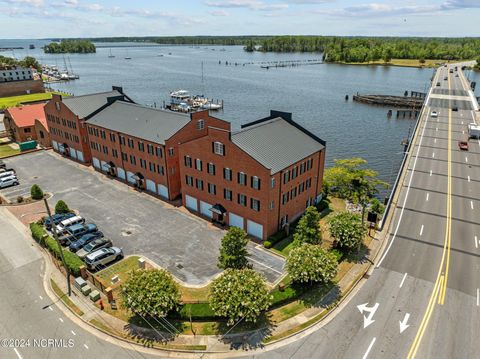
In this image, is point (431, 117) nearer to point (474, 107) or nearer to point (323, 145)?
point (474, 107)

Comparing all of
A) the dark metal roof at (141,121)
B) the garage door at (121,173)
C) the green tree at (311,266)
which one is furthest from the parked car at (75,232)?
the green tree at (311,266)

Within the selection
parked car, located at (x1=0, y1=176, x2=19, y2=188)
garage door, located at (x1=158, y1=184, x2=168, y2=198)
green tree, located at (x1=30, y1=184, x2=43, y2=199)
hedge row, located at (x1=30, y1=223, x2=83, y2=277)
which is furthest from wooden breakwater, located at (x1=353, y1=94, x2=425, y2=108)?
hedge row, located at (x1=30, y1=223, x2=83, y2=277)

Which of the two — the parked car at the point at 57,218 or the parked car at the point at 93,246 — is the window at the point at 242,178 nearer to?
the parked car at the point at 93,246

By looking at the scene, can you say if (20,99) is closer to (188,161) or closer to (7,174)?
(7,174)

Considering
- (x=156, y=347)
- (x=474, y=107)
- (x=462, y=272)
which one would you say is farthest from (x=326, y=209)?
(x=474, y=107)

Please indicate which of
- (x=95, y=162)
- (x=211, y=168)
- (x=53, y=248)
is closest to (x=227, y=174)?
(x=211, y=168)

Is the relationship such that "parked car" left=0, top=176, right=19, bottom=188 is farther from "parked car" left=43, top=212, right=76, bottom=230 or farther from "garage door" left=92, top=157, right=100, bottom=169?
"parked car" left=43, top=212, right=76, bottom=230
